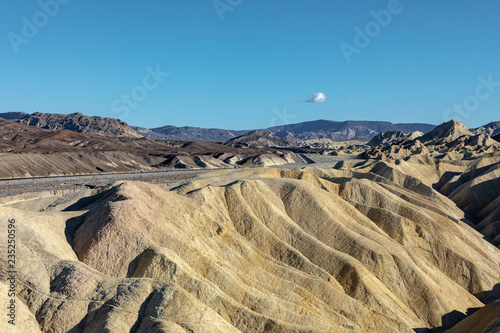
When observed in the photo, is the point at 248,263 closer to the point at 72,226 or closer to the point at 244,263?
the point at 244,263

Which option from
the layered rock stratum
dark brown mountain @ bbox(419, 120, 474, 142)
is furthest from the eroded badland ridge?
dark brown mountain @ bbox(419, 120, 474, 142)

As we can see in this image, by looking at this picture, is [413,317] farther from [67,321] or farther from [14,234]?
Answer: [14,234]

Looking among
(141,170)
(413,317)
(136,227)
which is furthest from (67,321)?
(141,170)

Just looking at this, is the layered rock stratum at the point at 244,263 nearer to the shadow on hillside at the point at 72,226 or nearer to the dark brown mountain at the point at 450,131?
the shadow on hillside at the point at 72,226

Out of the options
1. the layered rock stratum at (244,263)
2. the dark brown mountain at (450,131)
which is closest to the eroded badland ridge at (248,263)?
the layered rock stratum at (244,263)

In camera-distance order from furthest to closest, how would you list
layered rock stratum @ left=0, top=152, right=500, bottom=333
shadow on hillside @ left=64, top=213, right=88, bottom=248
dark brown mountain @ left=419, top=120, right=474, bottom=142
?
dark brown mountain @ left=419, top=120, right=474, bottom=142 → shadow on hillside @ left=64, top=213, right=88, bottom=248 → layered rock stratum @ left=0, top=152, right=500, bottom=333

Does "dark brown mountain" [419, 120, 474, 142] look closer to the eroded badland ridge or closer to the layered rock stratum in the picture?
the eroded badland ridge
